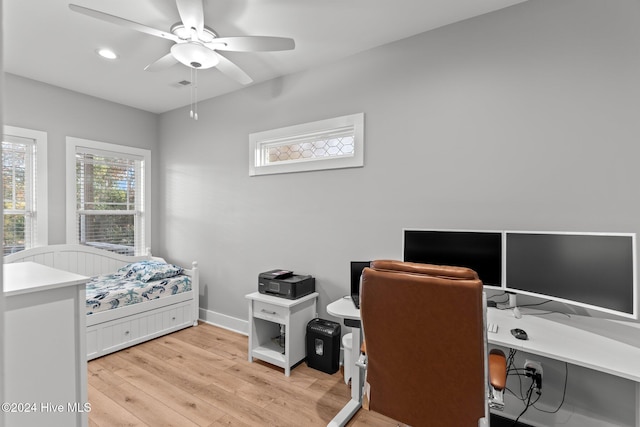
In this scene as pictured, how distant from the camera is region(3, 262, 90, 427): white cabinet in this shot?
1.23 meters

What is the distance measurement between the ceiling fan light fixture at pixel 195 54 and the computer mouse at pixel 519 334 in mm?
2524

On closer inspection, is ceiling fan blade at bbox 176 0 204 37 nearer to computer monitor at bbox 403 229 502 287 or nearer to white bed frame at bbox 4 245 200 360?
computer monitor at bbox 403 229 502 287

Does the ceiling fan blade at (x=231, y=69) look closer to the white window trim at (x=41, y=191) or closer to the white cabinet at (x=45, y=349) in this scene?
the white cabinet at (x=45, y=349)

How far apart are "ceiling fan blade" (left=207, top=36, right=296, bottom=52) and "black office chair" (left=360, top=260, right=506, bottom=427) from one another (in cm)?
158

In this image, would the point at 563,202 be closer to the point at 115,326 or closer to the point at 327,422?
the point at 327,422

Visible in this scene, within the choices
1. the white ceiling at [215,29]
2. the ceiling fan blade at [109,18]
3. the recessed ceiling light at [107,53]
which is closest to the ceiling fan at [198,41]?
the ceiling fan blade at [109,18]

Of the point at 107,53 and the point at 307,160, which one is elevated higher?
the point at 107,53

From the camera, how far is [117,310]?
301 cm

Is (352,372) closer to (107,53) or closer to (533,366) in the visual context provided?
(533,366)

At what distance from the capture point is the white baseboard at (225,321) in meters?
3.50

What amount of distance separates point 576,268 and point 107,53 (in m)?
3.82

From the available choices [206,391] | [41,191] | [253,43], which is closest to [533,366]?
[206,391]

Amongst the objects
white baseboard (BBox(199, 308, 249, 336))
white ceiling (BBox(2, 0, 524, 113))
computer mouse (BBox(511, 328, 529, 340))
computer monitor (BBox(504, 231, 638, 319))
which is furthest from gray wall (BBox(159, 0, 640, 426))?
computer mouse (BBox(511, 328, 529, 340))

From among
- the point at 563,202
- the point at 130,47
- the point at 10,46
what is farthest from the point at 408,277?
the point at 10,46
